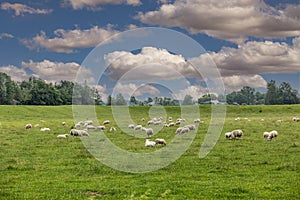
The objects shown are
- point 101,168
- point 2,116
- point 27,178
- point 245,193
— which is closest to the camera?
point 245,193

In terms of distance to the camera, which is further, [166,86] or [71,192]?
[166,86]

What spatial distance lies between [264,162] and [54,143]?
1791cm

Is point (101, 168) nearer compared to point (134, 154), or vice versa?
point (101, 168)

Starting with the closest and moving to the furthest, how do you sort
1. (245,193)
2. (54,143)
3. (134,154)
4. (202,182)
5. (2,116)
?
(245,193)
(202,182)
(134,154)
(54,143)
(2,116)

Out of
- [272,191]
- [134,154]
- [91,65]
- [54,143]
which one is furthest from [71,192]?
[54,143]

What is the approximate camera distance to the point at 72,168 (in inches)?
798

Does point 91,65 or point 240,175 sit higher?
point 91,65

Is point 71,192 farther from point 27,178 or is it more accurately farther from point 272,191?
point 272,191

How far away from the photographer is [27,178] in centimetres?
1794

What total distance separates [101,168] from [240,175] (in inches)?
299

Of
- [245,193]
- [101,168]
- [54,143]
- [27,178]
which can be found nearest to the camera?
[245,193]

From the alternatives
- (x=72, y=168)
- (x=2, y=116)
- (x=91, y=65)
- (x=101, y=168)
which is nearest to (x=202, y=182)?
(x=101, y=168)

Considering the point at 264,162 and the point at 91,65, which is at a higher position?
the point at 91,65

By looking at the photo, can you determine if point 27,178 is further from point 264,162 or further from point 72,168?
point 264,162
